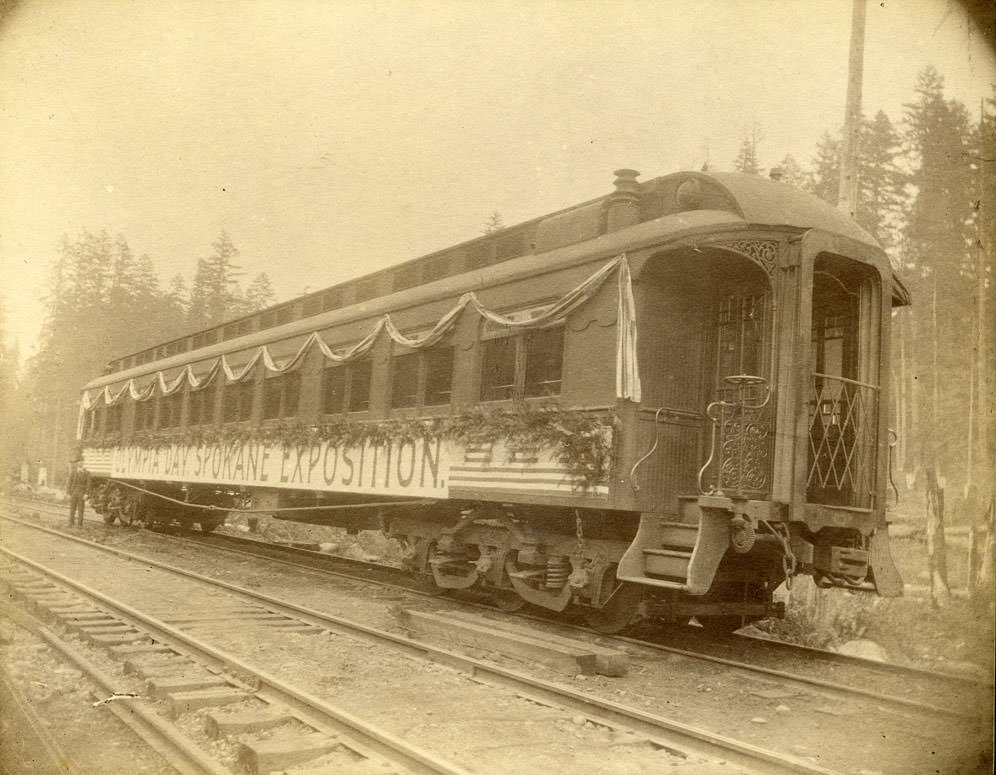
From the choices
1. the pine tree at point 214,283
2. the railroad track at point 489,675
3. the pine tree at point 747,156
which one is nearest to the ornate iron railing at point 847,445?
the railroad track at point 489,675

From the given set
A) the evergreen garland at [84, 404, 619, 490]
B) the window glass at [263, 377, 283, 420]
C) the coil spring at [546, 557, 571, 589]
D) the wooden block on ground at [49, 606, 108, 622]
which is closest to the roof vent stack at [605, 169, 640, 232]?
the evergreen garland at [84, 404, 619, 490]

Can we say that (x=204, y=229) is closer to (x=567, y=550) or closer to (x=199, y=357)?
(x=199, y=357)

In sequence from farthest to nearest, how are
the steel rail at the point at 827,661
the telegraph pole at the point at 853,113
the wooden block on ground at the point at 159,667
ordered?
the telegraph pole at the point at 853,113 → the wooden block on ground at the point at 159,667 → the steel rail at the point at 827,661

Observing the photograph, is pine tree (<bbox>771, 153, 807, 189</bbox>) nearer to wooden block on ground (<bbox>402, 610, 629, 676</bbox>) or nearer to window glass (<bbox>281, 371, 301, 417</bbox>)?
window glass (<bbox>281, 371, 301, 417</bbox>)

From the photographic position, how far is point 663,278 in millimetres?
7785

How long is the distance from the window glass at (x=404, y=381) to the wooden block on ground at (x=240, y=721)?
5.50 metres

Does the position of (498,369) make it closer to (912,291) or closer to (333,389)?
(333,389)

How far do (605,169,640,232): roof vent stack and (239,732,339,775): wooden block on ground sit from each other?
5.46 meters

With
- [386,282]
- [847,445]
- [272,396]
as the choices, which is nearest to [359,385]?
[386,282]

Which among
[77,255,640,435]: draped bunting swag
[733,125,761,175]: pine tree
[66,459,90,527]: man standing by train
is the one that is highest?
[733,125,761,175]: pine tree

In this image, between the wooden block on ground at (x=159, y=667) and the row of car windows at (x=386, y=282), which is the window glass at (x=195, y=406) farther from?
the wooden block on ground at (x=159, y=667)

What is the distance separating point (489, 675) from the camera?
6.61 m

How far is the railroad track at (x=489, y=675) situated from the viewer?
4805 mm

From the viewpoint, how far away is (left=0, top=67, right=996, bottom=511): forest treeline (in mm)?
7906
